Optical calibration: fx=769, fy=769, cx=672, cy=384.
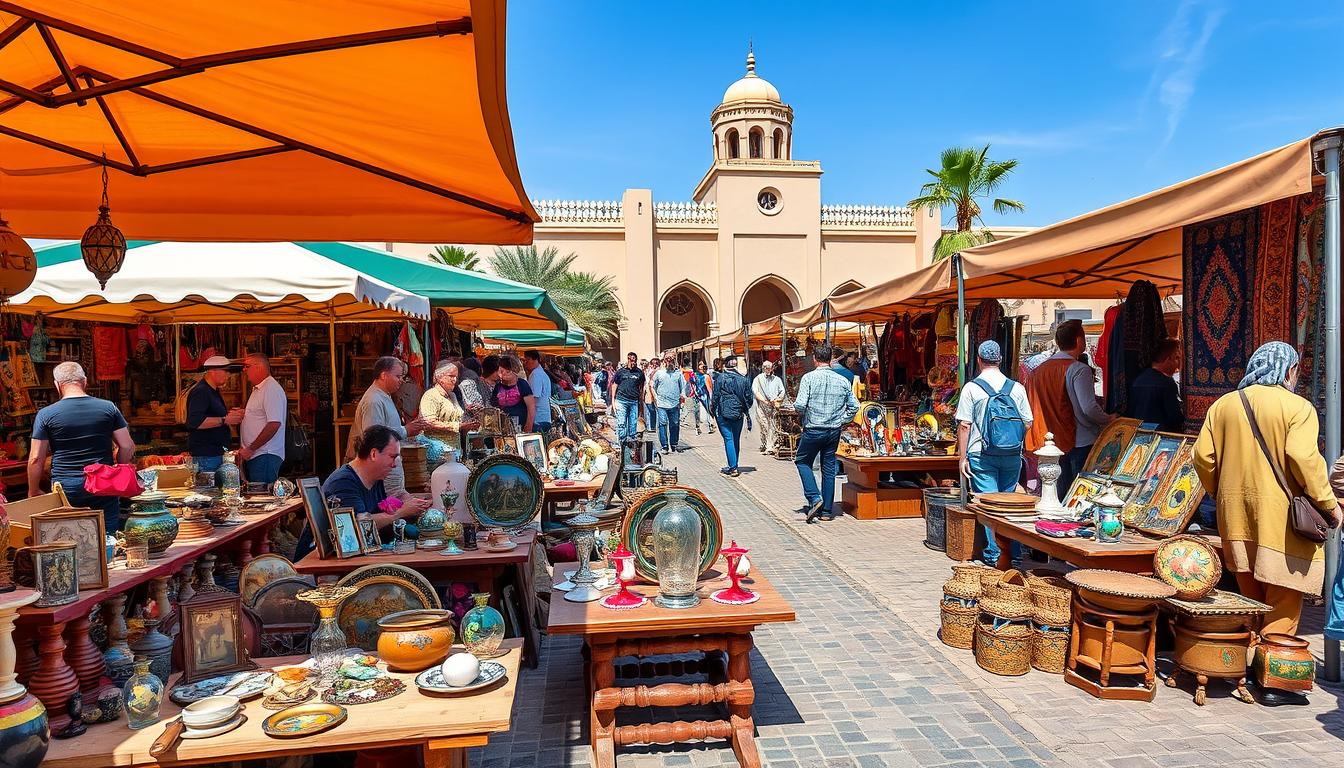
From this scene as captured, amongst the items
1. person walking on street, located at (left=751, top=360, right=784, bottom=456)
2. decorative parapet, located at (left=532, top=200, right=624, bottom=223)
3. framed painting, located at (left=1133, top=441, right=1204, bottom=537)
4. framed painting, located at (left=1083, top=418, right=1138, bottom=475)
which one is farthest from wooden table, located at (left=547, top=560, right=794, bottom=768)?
decorative parapet, located at (left=532, top=200, right=624, bottom=223)

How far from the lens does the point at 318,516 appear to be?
3859 millimetres

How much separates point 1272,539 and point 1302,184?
1721mm

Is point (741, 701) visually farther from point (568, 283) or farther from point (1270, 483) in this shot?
point (568, 283)

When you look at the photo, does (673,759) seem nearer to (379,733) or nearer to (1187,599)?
(379,733)

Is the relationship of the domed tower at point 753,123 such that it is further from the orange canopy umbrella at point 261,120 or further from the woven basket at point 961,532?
the orange canopy umbrella at point 261,120

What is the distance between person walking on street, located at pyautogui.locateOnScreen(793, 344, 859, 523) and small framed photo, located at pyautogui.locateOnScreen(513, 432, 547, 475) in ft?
8.63

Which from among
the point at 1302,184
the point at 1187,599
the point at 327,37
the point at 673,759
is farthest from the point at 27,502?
the point at 1302,184

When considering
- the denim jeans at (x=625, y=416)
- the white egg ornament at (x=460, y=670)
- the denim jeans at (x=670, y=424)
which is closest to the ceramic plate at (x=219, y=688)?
the white egg ornament at (x=460, y=670)

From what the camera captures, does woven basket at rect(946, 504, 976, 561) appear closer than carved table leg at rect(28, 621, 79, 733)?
No

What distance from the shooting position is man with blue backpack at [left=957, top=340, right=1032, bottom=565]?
5.82 meters

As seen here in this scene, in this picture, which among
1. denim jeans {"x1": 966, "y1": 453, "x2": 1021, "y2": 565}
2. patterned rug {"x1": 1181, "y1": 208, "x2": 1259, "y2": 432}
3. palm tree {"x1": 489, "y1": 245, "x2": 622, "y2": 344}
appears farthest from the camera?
palm tree {"x1": 489, "y1": 245, "x2": 622, "y2": 344}

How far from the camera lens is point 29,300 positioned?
17.1ft

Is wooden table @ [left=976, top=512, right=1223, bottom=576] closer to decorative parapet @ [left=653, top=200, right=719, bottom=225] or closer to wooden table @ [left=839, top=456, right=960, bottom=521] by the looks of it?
wooden table @ [left=839, top=456, right=960, bottom=521]

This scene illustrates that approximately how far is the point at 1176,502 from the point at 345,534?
473cm
